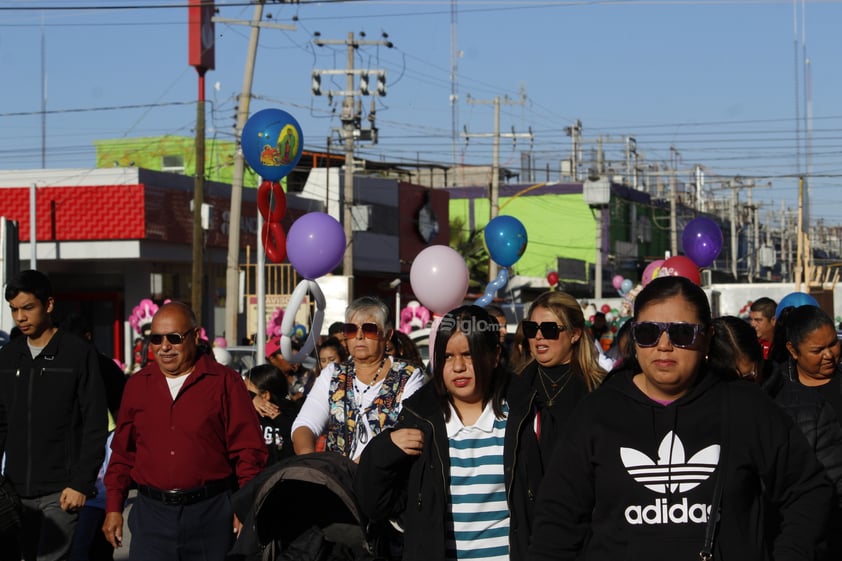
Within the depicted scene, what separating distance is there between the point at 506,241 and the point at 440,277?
4499mm

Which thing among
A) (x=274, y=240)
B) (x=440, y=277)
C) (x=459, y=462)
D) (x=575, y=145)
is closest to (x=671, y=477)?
(x=459, y=462)

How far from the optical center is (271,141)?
43.9ft

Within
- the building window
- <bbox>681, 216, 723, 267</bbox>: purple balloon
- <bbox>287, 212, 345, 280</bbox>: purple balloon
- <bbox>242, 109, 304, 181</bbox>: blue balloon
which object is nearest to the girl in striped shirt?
<bbox>287, 212, 345, 280</bbox>: purple balloon

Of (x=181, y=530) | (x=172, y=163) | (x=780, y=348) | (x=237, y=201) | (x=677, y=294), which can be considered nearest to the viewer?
(x=677, y=294)

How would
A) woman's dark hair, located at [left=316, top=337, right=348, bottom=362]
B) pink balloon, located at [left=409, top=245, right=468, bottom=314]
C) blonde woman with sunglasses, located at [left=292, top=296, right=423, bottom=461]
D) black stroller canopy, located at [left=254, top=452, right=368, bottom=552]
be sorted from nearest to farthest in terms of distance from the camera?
black stroller canopy, located at [left=254, top=452, right=368, bottom=552] → blonde woman with sunglasses, located at [left=292, top=296, right=423, bottom=461] → woman's dark hair, located at [left=316, top=337, right=348, bottom=362] → pink balloon, located at [left=409, top=245, right=468, bottom=314]

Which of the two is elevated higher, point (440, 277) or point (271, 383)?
point (440, 277)

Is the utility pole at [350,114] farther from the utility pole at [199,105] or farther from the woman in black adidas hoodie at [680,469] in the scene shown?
the woman in black adidas hoodie at [680,469]

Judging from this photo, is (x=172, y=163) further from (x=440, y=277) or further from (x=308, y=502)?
(x=308, y=502)

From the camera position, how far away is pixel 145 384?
5.93 metres

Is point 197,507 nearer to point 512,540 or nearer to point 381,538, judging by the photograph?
point 381,538

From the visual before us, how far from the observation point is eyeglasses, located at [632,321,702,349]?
3564 mm

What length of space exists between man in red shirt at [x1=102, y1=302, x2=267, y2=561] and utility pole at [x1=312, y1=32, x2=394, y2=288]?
27.6 metres

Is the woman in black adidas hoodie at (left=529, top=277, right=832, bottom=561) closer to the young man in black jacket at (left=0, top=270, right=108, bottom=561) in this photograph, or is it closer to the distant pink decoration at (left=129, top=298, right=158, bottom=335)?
the young man in black jacket at (left=0, top=270, right=108, bottom=561)

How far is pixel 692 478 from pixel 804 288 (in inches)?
941
